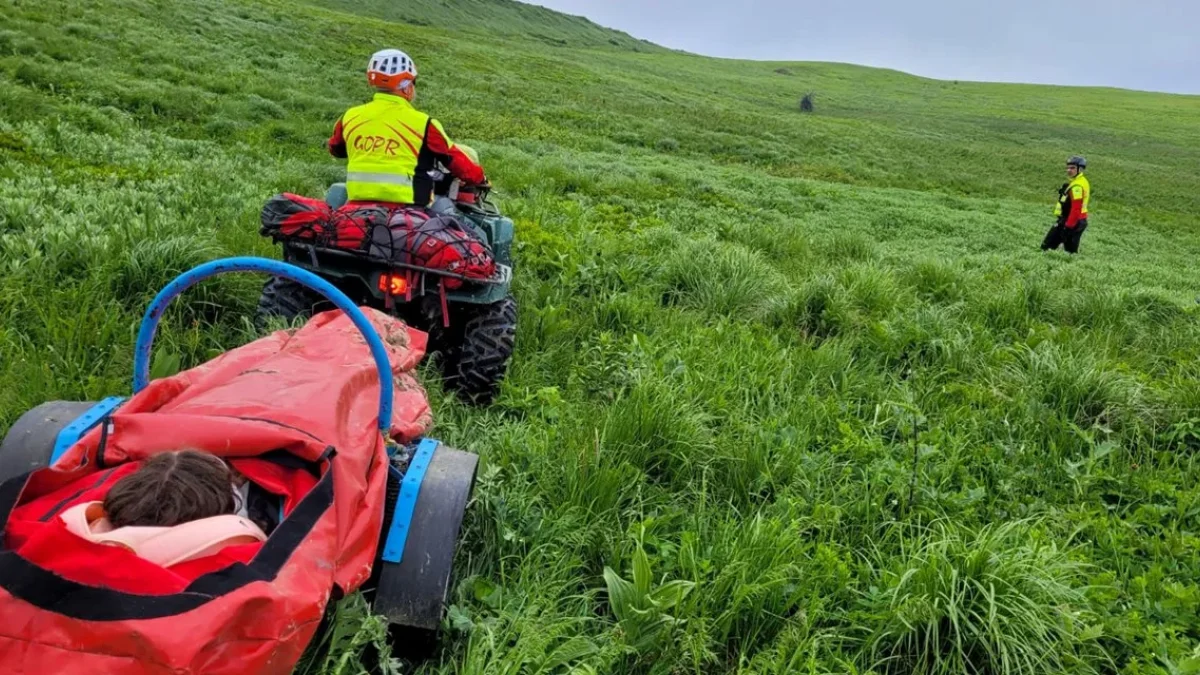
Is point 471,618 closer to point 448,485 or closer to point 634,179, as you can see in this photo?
point 448,485

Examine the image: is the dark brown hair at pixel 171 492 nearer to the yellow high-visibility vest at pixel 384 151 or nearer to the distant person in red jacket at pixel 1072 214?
the yellow high-visibility vest at pixel 384 151

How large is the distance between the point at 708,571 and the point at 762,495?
35.4 inches

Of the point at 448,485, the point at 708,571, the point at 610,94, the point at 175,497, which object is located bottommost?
the point at 708,571

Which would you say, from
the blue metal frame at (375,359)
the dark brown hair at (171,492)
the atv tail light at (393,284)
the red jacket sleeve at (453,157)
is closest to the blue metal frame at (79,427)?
the blue metal frame at (375,359)

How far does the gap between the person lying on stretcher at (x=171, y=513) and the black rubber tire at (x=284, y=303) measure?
224 cm

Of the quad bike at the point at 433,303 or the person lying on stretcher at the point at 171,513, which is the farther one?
the quad bike at the point at 433,303

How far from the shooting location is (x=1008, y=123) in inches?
2071

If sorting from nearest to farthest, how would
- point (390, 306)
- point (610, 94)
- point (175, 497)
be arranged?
1. point (175, 497)
2. point (390, 306)
3. point (610, 94)

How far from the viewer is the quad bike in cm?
359

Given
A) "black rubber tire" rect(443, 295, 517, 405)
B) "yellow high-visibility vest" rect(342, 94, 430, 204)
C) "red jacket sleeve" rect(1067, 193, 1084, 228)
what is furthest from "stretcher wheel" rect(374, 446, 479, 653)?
"red jacket sleeve" rect(1067, 193, 1084, 228)

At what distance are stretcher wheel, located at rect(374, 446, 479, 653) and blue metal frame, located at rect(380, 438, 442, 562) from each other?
0.05ft

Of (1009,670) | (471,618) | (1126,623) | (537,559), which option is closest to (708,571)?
(537,559)

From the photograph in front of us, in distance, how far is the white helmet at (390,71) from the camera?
426cm

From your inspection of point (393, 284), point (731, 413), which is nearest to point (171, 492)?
point (393, 284)
